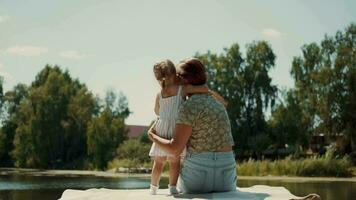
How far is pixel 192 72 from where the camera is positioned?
387 centimetres

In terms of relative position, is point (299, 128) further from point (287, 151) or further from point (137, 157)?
point (137, 157)

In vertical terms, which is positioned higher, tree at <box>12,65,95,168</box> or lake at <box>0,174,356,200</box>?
tree at <box>12,65,95,168</box>

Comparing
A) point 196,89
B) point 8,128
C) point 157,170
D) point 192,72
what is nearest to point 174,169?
point 157,170

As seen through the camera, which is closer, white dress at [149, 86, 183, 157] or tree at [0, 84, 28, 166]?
white dress at [149, 86, 183, 157]

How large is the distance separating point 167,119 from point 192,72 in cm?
45

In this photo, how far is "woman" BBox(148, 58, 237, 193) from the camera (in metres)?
3.79

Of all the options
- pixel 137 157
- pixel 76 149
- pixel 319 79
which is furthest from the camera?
pixel 76 149

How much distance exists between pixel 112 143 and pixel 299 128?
49.5 ft

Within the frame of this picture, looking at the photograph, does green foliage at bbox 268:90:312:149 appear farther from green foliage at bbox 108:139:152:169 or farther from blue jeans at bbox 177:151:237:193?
blue jeans at bbox 177:151:237:193

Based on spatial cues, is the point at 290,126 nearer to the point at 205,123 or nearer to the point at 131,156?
the point at 131,156

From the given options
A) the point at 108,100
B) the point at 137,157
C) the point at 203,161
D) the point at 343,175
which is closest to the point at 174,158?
the point at 203,161

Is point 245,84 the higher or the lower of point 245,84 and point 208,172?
the higher

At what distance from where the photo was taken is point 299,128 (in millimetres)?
43531

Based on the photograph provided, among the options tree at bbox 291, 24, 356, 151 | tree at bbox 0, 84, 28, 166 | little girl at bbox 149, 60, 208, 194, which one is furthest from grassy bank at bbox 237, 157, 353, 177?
tree at bbox 0, 84, 28, 166
